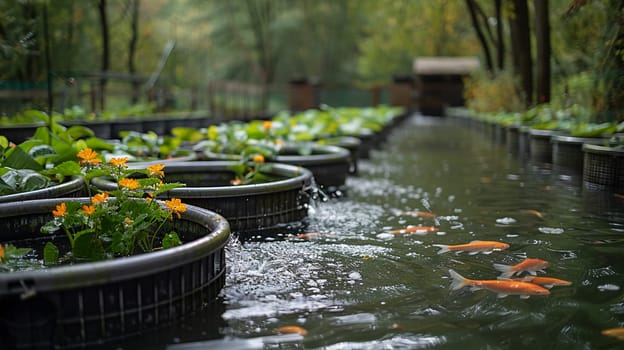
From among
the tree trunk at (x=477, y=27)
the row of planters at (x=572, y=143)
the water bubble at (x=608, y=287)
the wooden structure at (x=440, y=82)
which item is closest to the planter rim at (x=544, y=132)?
the row of planters at (x=572, y=143)

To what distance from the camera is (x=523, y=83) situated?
14047 millimetres

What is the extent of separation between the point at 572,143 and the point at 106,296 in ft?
23.2

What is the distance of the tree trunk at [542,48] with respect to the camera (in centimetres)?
1107

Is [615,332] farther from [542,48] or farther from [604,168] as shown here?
[542,48]

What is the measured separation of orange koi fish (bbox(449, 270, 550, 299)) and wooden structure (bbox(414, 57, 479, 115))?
94.1ft

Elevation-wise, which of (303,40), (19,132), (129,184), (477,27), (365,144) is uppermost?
(303,40)

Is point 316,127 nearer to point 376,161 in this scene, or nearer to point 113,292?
point 376,161

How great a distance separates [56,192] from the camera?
4164 millimetres

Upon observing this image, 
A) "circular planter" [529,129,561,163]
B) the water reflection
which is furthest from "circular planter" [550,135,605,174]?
the water reflection

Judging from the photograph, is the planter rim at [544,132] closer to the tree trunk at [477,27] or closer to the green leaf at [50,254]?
the green leaf at [50,254]

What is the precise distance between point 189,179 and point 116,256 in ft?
8.19

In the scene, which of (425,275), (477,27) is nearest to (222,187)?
(425,275)

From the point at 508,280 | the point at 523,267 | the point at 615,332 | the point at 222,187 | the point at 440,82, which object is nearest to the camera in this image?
the point at 615,332

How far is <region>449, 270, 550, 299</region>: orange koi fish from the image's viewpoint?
3412mm
